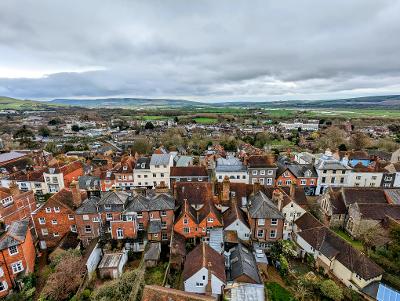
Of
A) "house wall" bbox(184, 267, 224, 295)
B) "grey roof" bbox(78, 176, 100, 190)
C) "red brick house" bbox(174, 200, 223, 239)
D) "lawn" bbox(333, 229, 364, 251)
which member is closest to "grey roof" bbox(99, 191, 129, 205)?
"red brick house" bbox(174, 200, 223, 239)

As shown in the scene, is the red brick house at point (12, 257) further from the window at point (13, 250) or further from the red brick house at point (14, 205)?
the red brick house at point (14, 205)

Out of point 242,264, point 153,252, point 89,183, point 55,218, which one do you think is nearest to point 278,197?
point 242,264


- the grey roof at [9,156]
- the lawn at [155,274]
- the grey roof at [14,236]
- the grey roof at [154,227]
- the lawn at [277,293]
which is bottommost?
the lawn at [277,293]

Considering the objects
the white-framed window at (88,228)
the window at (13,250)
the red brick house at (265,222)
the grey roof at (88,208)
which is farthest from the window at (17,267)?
the red brick house at (265,222)

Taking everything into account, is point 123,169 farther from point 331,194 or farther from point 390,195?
point 390,195

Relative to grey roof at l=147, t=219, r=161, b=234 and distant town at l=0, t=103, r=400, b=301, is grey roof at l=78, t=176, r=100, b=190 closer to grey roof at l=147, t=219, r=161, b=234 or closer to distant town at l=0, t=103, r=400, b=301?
distant town at l=0, t=103, r=400, b=301

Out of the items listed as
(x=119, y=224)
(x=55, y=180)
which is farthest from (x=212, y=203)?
(x=55, y=180)
